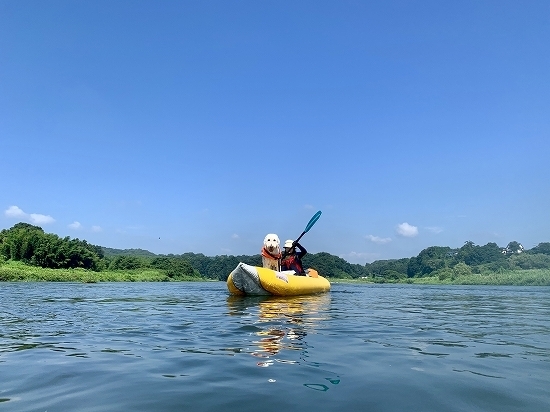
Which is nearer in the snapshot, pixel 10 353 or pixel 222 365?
pixel 222 365

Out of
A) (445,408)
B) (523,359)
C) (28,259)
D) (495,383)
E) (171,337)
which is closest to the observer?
(445,408)

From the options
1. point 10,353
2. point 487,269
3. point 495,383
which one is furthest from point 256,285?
point 487,269

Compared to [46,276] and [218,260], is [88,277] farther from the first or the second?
[218,260]

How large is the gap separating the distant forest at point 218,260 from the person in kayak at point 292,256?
125ft

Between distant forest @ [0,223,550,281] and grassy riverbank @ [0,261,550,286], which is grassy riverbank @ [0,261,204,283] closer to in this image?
grassy riverbank @ [0,261,550,286]

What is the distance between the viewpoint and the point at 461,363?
488 centimetres

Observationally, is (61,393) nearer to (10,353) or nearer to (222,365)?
(222,365)

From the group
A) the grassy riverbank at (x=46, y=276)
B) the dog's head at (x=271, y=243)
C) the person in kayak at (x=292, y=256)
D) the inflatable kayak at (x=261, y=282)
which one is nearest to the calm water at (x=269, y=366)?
the inflatable kayak at (x=261, y=282)

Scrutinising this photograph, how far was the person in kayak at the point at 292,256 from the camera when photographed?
1727 cm

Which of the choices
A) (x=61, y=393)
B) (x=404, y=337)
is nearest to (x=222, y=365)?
(x=61, y=393)

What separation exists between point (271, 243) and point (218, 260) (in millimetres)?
105160

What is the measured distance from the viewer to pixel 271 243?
16.0 meters

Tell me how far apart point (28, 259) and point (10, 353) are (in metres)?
47.6

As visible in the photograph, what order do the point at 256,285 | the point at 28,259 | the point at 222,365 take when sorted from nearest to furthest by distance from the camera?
the point at 222,365, the point at 256,285, the point at 28,259
